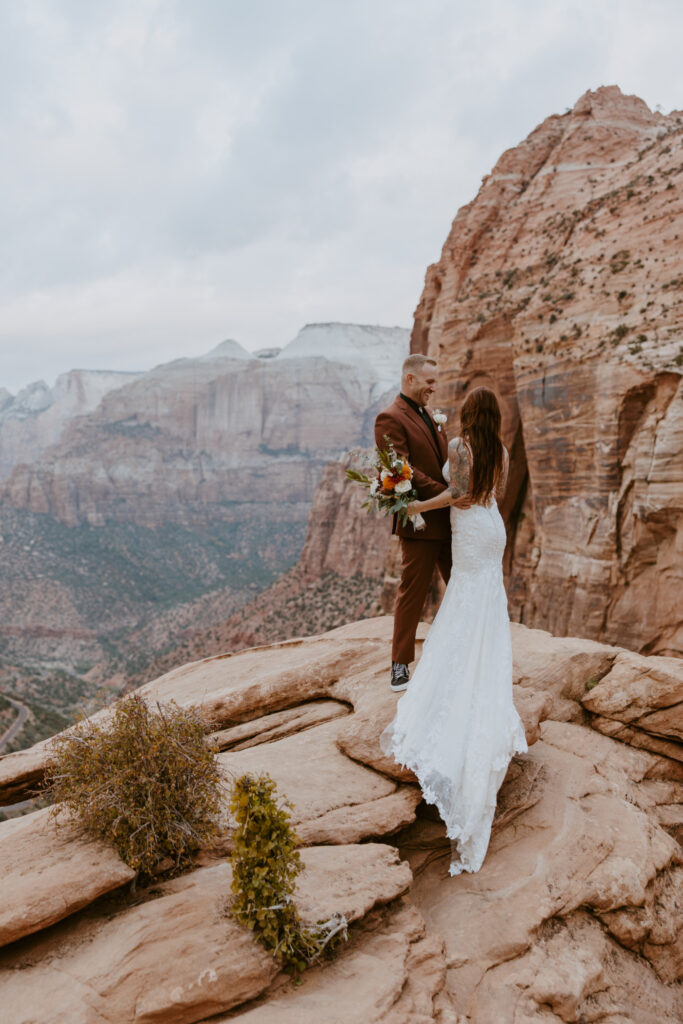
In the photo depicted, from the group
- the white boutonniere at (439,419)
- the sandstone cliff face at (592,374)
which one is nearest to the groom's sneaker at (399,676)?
the white boutonniere at (439,419)

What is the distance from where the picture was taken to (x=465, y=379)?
29.6 metres

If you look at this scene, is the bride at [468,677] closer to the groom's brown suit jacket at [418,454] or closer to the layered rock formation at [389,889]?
the groom's brown suit jacket at [418,454]

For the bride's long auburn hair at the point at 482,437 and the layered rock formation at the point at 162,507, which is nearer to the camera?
the bride's long auburn hair at the point at 482,437

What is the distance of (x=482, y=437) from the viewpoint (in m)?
5.24

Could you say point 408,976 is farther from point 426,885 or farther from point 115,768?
point 115,768

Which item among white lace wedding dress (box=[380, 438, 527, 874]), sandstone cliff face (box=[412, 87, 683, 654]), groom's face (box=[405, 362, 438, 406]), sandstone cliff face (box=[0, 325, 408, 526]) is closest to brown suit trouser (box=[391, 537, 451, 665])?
white lace wedding dress (box=[380, 438, 527, 874])

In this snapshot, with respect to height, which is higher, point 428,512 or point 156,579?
point 428,512

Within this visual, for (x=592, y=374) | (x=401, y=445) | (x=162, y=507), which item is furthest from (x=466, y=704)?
(x=162, y=507)

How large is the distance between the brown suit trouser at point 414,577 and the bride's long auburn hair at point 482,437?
820 millimetres

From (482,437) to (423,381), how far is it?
3.21ft

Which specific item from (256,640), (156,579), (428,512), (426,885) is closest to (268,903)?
(426,885)

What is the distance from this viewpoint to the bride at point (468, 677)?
5090 millimetres

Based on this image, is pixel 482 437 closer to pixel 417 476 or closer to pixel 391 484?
pixel 417 476

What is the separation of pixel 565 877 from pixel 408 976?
175cm
